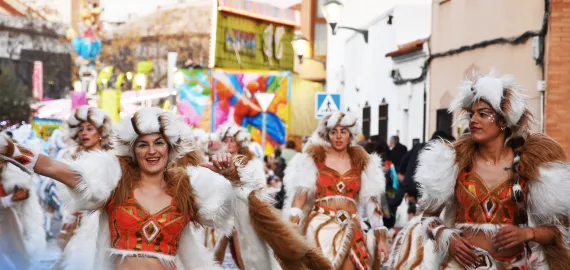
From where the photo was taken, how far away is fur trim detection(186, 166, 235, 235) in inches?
280

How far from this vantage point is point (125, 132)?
7066 millimetres

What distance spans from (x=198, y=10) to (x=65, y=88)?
14.2 meters

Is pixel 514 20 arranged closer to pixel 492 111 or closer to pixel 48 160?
pixel 492 111

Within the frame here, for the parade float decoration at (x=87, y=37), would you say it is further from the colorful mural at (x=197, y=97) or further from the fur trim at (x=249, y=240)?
the fur trim at (x=249, y=240)

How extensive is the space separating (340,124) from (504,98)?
473 cm

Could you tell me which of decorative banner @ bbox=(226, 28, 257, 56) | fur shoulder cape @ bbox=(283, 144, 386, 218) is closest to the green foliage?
decorative banner @ bbox=(226, 28, 257, 56)

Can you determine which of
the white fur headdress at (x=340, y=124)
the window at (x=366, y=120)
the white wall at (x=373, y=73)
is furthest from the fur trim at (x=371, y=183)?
the window at (x=366, y=120)

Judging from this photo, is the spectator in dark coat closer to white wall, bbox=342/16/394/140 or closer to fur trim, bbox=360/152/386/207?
fur trim, bbox=360/152/386/207

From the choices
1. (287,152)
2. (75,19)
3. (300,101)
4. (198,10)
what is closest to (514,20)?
(287,152)

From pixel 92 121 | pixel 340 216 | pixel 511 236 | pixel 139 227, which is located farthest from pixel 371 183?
pixel 139 227

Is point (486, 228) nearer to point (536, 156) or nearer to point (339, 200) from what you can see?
point (536, 156)

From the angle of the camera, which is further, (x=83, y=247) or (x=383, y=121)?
(x=383, y=121)

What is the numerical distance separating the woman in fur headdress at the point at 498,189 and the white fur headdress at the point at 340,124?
14.6 ft

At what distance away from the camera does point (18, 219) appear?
1152 centimetres
